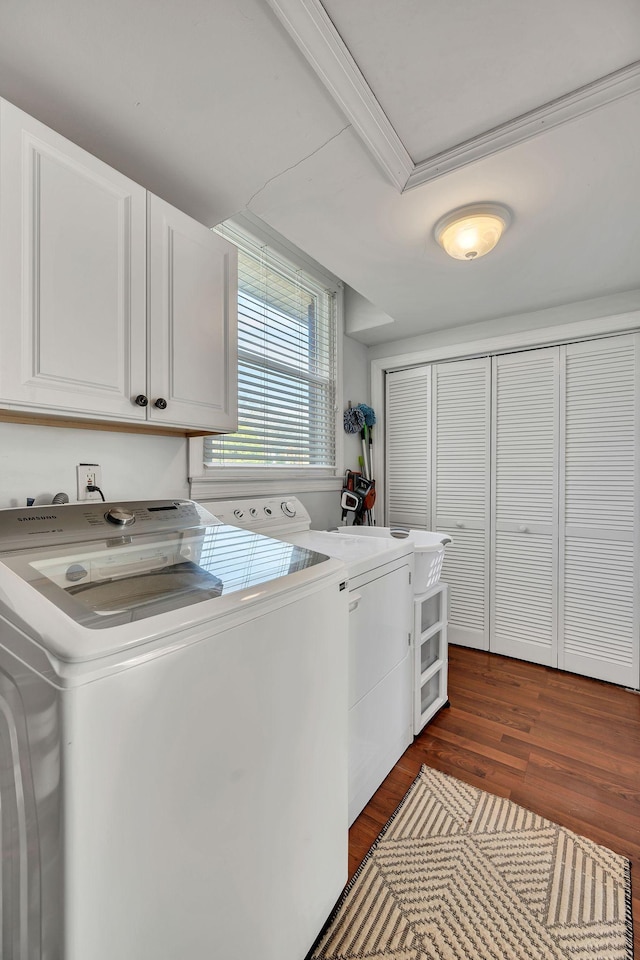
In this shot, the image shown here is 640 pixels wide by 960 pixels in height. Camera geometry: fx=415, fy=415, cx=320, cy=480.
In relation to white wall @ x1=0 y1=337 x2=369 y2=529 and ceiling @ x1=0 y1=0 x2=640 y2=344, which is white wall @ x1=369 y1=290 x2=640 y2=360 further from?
white wall @ x1=0 y1=337 x2=369 y2=529

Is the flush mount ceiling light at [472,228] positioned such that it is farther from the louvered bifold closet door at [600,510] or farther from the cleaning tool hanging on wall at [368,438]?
the cleaning tool hanging on wall at [368,438]

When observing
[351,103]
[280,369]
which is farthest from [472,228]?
[280,369]

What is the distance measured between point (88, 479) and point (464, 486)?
2.45 meters

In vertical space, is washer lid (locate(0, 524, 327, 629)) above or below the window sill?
below

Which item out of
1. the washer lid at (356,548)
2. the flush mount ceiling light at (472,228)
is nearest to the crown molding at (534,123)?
the flush mount ceiling light at (472,228)

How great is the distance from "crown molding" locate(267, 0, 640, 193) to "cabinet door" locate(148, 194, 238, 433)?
601 millimetres

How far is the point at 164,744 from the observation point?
2.26 feet

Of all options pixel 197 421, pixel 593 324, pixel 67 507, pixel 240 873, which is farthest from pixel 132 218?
pixel 593 324

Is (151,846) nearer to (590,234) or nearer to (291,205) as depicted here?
(291,205)

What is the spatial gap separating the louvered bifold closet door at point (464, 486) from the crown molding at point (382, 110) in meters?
1.70

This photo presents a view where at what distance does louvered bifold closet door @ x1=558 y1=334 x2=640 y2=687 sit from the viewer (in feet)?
8.12

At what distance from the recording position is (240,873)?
0.85 m

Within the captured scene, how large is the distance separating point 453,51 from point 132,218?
0.98 metres

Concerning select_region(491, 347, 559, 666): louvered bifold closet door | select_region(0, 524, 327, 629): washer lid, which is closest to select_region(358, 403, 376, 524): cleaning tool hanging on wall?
select_region(491, 347, 559, 666): louvered bifold closet door
